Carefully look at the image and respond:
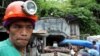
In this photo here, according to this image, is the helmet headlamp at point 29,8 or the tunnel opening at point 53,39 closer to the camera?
the helmet headlamp at point 29,8

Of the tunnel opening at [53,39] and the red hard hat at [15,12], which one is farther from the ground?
the red hard hat at [15,12]

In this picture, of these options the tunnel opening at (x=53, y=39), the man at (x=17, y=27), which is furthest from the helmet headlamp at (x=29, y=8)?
the tunnel opening at (x=53, y=39)

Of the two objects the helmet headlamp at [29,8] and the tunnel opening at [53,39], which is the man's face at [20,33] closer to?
the helmet headlamp at [29,8]

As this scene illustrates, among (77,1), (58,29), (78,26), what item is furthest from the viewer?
(77,1)

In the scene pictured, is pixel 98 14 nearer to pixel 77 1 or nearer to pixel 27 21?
pixel 77 1

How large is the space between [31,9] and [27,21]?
0.07 metres

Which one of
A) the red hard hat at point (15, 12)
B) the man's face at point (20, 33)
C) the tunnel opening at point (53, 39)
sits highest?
the red hard hat at point (15, 12)

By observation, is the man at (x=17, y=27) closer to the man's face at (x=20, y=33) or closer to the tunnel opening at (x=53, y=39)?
the man's face at (x=20, y=33)

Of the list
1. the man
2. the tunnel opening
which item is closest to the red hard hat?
the man

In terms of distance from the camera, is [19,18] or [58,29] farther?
[58,29]

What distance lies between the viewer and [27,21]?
1.97 m

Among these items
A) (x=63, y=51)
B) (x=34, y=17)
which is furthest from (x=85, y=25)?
(x=34, y=17)

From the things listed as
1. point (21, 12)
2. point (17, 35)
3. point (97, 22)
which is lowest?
point (97, 22)

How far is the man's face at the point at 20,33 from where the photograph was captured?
194 cm
